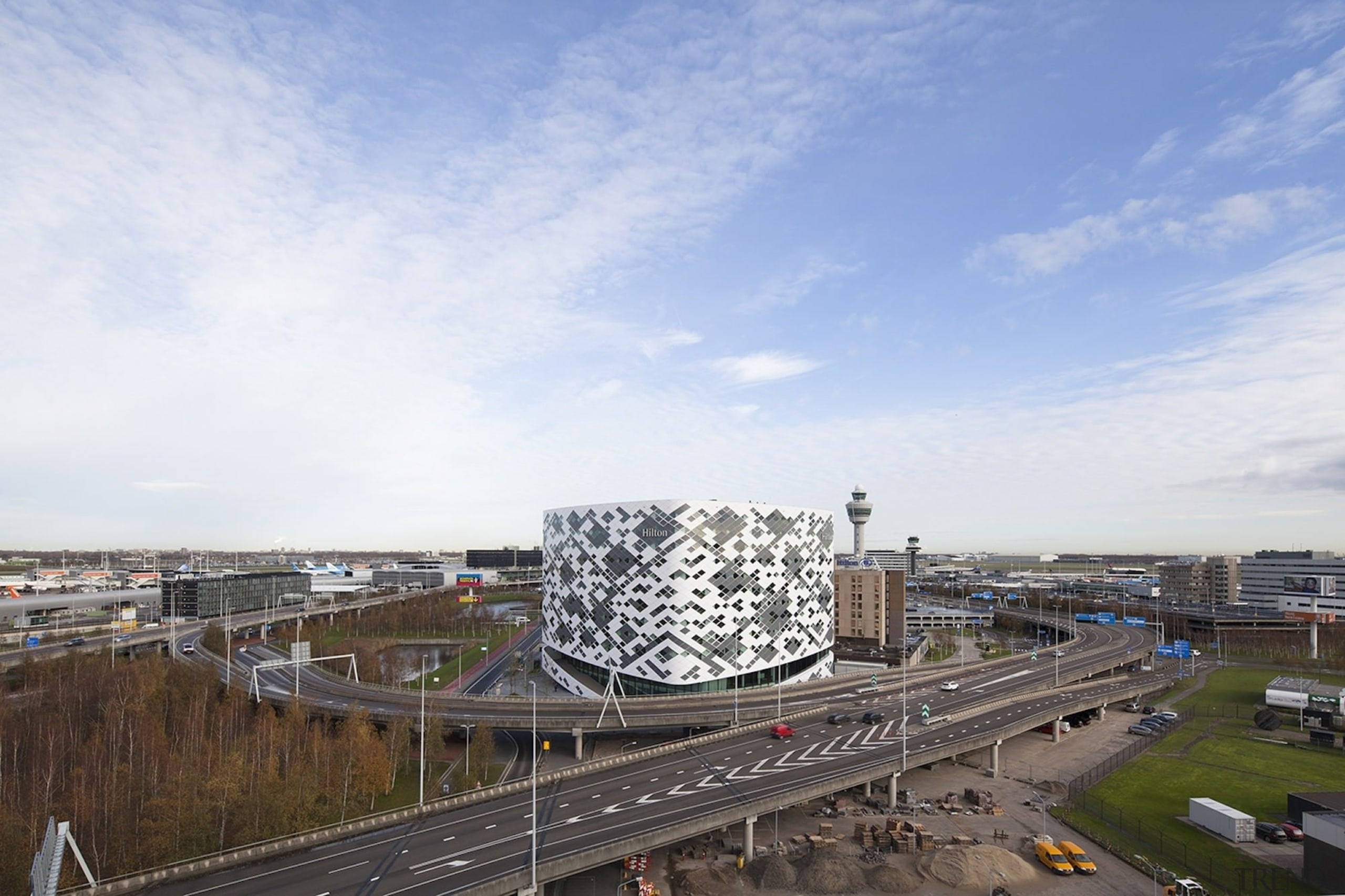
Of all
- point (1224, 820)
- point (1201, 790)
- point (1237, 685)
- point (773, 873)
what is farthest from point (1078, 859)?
point (1237, 685)

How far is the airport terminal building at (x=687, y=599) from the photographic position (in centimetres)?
8831

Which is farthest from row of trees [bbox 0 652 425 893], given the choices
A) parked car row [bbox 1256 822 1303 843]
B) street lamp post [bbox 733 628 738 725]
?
parked car row [bbox 1256 822 1303 843]

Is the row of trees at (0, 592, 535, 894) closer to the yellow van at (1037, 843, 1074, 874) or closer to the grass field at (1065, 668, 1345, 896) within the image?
the yellow van at (1037, 843, 1074, 874)

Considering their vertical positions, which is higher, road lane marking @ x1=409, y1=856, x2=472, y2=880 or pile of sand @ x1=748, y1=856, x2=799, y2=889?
road lane marking @ x1=409, y1=856, x2=472, y2=880

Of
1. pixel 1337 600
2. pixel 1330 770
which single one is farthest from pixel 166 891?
pixel 1337 600

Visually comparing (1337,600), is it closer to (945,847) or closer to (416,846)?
(945,847)

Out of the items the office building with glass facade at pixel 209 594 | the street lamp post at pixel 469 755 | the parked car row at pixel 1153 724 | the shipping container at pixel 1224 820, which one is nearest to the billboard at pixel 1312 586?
the parked car row at pixel 1153 724

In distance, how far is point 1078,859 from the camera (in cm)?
4528

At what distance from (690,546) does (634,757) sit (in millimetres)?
37498

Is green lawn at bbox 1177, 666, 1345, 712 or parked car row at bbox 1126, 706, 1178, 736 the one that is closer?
parked car row at bbox 1126, 706, 1178, 736

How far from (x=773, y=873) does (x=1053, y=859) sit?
1768 cm

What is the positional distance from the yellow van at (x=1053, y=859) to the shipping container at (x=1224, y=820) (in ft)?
43.1

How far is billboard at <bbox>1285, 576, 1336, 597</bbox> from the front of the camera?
457ft

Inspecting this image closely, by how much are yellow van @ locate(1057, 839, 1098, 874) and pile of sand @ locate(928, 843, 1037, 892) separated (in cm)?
256
